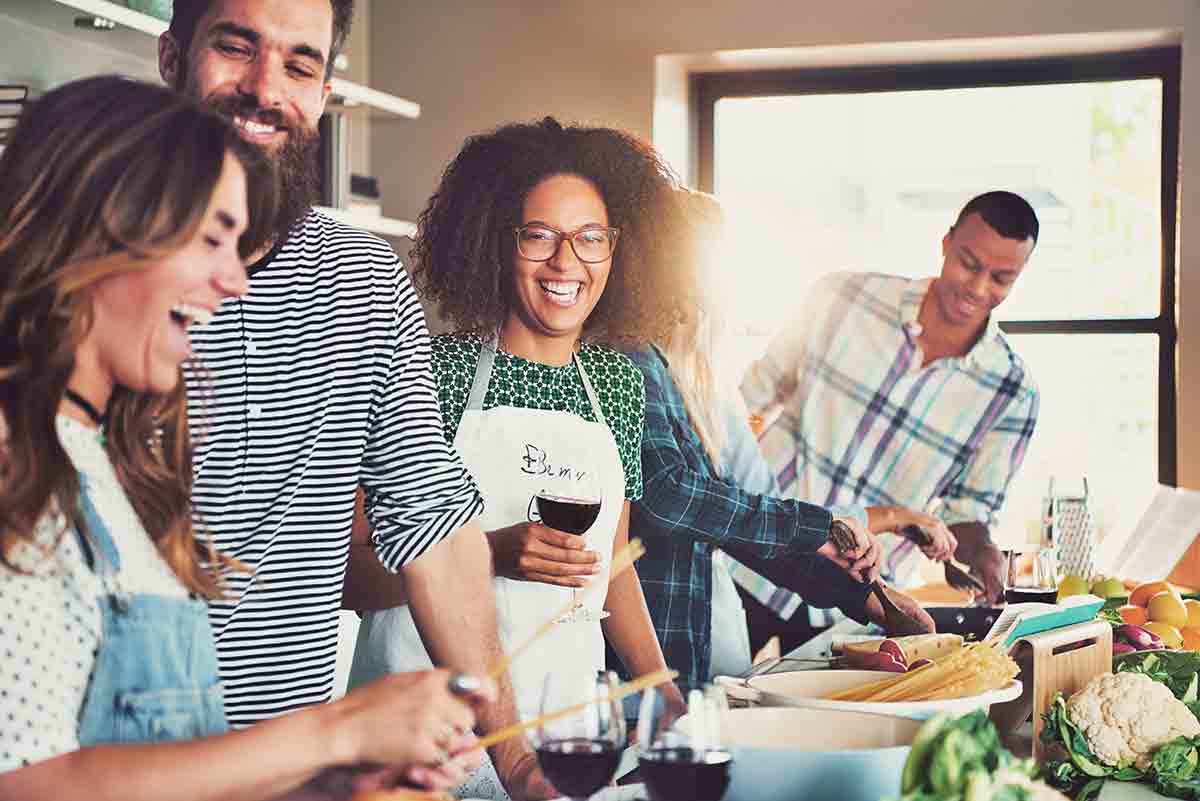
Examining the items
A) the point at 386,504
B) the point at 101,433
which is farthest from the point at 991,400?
the point at 101,433

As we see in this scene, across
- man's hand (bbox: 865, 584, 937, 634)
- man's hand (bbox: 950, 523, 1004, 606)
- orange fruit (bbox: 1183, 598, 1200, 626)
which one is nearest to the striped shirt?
man's hand (bbox: 865, 584, 937, 634)

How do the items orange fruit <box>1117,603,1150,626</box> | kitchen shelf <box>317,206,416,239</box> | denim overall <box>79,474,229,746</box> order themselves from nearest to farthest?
denim overall <box>79,474,229,746</box>
orange fruit <box>1117,603,1150,626</box>
kitchen shelf <box>317,206,416,239</box>

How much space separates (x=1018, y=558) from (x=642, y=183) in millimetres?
1049

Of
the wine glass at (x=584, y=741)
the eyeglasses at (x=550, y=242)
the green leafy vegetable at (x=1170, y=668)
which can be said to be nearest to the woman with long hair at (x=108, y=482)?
the wine glass at (x=584, y=741)

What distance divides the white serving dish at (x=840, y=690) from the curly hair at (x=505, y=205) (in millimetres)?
752

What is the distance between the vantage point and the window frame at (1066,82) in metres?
4.56

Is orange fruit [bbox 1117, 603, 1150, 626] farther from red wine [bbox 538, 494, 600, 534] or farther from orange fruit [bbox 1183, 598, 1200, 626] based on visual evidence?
red wine [bbox 538, 494, 600, 534]

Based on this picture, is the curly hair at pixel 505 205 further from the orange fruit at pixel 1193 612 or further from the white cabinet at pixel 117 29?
the orange fruit at pixel 1193 612

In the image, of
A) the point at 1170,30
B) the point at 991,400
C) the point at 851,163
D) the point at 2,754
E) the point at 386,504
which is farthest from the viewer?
the point at 851,163

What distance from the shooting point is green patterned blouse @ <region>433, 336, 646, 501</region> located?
2.12 meters

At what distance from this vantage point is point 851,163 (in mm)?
4922

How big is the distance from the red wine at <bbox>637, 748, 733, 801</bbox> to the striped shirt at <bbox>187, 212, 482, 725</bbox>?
578 mm

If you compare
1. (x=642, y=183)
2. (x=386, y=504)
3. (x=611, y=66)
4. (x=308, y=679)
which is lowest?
(x=308, y=679)

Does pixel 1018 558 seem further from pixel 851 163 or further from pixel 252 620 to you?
pixel 851 163
